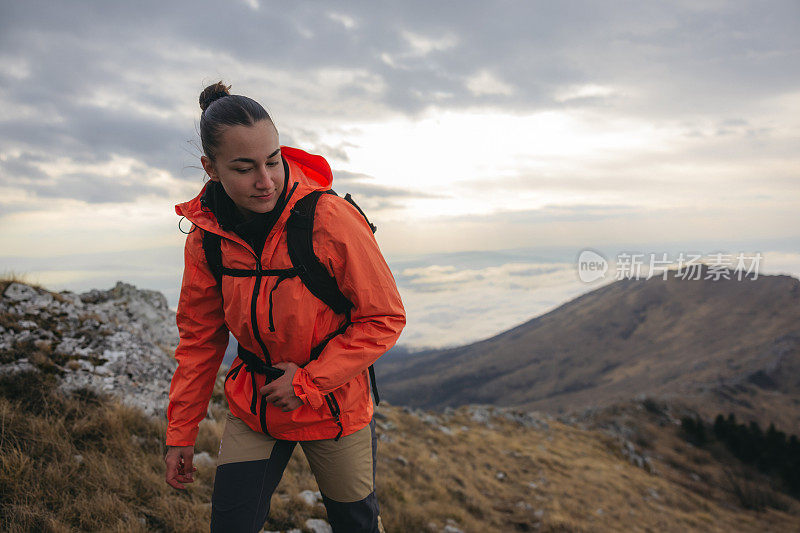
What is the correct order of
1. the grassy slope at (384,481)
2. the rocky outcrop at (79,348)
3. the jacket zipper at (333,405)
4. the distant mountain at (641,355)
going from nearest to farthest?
1. the jacket zipper at (333,405)
2. the grassy slope at (384,481)
3. the rocky outcrop at (79,348)
4. the distant mountain at (641,355)

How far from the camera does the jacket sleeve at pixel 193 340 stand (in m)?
2.65

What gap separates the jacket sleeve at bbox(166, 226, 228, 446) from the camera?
2.65m

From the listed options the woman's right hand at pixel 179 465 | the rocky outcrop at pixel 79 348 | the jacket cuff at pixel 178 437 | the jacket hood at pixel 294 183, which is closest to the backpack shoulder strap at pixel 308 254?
the jacket hood at pixel 294 183

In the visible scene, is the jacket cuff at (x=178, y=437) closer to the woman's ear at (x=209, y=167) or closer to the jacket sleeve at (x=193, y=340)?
the jacket sleeve at (x=193, y=340)

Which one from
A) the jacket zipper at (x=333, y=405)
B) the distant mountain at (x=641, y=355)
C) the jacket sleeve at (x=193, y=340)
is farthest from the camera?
the distant mountain at (x=641, y=355)

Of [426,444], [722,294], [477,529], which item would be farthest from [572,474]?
[722,294]

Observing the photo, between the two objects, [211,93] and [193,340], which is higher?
[211,93]

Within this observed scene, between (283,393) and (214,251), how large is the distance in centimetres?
98

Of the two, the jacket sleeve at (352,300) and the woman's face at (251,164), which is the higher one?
the woman's face at (251,164)

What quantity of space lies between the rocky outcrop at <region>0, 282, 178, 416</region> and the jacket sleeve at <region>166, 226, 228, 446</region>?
14.0ft

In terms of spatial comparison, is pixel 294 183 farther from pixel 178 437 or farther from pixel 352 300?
pixel 178 437

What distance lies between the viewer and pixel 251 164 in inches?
92.4

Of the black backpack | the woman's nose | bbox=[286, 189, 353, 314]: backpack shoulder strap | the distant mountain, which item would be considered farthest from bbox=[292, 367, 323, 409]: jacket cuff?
the distant mountain

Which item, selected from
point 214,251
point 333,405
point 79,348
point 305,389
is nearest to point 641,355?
point 79,348
